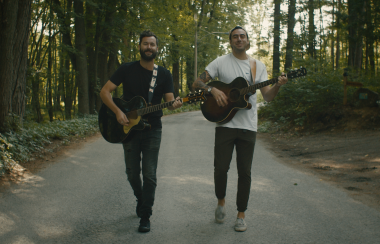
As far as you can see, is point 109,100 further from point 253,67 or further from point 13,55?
point 13,55

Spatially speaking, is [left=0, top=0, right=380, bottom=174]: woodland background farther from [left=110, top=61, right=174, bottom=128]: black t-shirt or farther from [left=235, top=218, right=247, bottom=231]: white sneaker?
[left=235, top=218, right=247, bottom=231]: white sneaker

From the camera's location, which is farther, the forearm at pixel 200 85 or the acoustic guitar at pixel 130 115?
the forearm at pixel 200 85

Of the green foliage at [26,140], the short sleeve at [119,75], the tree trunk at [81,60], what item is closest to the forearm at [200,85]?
the short sleeve at [119,75]

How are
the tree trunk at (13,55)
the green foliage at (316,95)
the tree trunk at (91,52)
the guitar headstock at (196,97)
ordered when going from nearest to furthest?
the guitar headstock at (196,97)
the tree trunk at (13,55)
the green foliage at (316,95)
the tree trunk at (91,52)

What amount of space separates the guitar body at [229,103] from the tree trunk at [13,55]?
5576 millimetres

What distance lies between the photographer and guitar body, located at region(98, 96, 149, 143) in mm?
3494

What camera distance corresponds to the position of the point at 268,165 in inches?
268

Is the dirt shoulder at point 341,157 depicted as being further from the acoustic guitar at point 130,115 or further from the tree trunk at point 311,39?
the tree trunk at point 311,39

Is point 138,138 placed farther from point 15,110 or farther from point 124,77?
point 15,110

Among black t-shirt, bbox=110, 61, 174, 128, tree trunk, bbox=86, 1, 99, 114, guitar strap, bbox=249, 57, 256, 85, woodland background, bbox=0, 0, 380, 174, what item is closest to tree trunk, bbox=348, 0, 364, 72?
woodland background, bbox=0, 0, 380, 174

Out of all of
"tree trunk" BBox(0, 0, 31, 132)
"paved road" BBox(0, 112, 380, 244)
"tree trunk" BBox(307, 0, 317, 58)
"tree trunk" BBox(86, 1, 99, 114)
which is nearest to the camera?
"paved road" BBox(0, 112, 380, 244)

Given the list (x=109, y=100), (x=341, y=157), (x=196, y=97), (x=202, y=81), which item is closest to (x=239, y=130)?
(x=196, y=97)

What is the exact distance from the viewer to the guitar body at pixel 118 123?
3.49 m

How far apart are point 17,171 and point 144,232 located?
12.3ft
